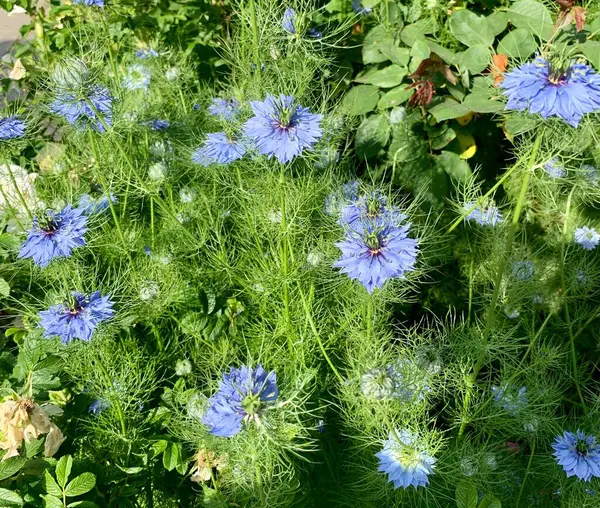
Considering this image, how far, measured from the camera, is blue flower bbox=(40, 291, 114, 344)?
1.27 meters

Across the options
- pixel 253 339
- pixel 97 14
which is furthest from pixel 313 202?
pixel 97 14

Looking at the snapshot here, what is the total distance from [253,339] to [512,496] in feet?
2.51

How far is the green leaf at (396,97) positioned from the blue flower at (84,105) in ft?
2.83

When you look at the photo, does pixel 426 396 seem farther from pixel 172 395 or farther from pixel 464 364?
pixel 172 395

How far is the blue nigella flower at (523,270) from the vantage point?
5.66 feet

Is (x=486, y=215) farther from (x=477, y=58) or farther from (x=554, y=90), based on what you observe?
(x=554, y=90)

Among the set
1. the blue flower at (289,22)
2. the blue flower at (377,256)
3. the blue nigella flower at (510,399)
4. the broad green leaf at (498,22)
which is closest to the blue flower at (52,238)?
the blue flower at (377,256)

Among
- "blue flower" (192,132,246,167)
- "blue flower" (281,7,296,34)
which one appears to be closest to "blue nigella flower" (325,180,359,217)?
"blue flower" (192,132,246,167)

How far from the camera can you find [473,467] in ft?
4.72

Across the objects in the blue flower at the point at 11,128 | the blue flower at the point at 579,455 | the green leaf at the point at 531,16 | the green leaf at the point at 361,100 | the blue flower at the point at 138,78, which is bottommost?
the blue flower at the point at 579,455

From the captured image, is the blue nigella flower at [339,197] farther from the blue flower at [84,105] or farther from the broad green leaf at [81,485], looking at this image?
the broad green leaf at [81,485]

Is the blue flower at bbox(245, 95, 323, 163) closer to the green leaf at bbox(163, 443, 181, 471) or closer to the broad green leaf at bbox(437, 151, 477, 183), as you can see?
the green leaf at bbox(163, 443, 181, 471)

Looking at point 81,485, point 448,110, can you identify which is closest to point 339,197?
point 448,110

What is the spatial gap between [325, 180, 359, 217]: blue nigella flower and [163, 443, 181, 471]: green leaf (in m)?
0.67
